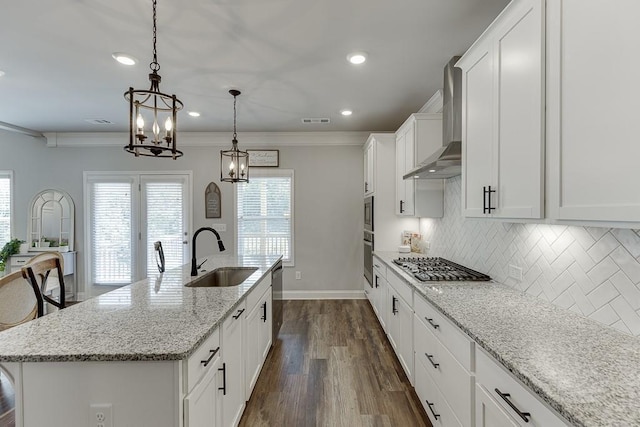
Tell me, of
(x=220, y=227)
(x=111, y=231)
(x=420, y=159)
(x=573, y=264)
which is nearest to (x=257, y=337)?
(x=573, y=264)

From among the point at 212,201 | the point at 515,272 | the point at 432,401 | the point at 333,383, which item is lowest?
the point at 333,383

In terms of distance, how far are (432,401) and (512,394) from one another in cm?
95

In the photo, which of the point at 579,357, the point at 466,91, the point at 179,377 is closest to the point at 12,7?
the point at 179,377

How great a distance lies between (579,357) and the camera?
108 centimetres

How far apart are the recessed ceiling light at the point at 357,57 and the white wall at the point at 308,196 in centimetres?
226

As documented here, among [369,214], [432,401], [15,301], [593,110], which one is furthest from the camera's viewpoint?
[369,214]

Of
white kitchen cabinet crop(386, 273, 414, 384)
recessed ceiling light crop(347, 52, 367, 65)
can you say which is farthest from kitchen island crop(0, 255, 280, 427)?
recessed ceiling light crop(347, 52, 367, 65)

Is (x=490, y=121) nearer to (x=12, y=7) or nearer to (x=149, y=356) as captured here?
(x=149, y=356)

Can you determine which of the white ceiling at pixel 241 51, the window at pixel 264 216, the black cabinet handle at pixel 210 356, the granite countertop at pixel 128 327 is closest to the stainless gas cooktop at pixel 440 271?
the granite countertop at pixel 128 327

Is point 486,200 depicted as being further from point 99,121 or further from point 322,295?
point 99,121

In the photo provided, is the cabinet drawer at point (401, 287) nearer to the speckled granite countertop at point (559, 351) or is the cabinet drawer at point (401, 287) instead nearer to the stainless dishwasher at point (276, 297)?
the speckled granite countertop at point (559, 351)

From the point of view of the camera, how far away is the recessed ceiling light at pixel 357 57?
8.21 ft

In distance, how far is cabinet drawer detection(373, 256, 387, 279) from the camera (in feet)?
10.9

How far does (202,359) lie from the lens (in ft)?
4.22
